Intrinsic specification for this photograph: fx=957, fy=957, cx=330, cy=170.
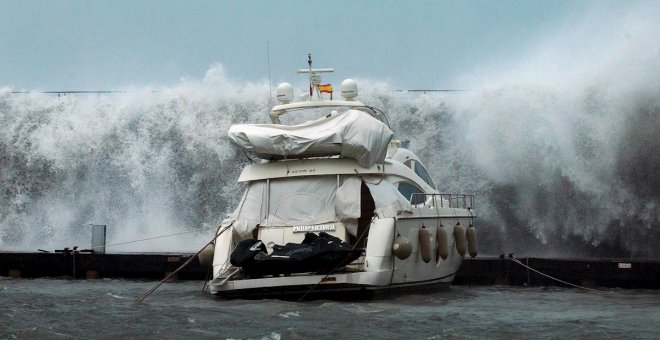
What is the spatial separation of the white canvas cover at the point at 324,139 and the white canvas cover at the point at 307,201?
0.47 m

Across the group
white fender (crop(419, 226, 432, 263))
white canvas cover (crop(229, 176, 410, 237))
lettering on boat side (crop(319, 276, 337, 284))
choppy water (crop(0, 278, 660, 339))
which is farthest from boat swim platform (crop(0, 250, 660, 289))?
lettering on boat side (crop(319, 276, 337, 284))

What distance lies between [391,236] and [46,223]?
79.4ft

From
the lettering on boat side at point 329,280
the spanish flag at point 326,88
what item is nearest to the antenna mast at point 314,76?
the spanish flag at point 326,88

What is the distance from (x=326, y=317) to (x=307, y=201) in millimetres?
3913

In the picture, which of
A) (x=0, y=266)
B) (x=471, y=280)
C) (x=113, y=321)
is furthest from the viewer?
(x=0, y=266)

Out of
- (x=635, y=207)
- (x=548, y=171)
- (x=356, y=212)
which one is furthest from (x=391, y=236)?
(x=548, y=171)

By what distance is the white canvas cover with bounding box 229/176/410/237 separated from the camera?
16.8m

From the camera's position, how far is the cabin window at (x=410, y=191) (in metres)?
18.2

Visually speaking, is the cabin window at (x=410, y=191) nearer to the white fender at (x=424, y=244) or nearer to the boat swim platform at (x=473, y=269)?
the white fender at (x=424, y=244)

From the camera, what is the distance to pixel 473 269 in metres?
21.5

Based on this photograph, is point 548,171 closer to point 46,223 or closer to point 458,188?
point 458,188

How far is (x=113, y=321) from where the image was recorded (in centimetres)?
1321

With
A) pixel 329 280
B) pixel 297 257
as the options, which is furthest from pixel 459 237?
pixel 297 257

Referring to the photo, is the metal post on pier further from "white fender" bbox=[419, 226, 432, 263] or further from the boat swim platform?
"white fender" bbox=[419, 226, 432, 263]
